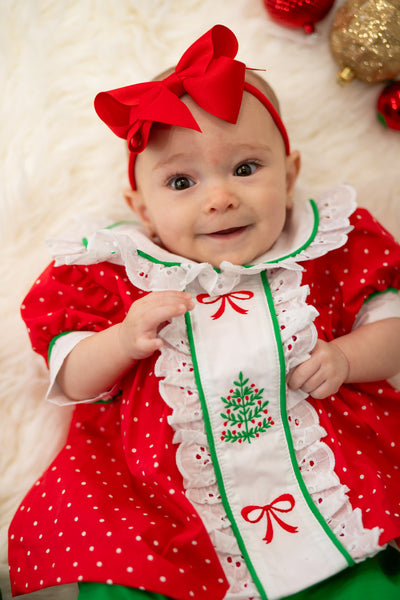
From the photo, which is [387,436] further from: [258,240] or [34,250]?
[34,250]

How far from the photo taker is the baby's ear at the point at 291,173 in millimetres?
1244

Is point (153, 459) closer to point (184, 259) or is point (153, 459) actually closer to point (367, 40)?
point (184, 259)

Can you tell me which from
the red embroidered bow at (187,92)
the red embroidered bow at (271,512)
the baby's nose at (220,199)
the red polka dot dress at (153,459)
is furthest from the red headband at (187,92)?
the red embroidered bow at (271,512)

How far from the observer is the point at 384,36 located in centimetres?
125

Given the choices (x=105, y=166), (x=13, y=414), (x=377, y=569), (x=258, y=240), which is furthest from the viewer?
(x=105, y=166)

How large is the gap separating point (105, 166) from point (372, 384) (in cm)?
75

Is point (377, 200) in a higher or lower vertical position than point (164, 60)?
lower

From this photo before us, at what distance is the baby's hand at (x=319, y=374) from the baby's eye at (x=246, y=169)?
0.34m

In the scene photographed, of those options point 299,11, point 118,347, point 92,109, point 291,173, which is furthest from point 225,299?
point 299,11

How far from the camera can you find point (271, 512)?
40.9 inches

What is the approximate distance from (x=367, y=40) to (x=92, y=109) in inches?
24.3

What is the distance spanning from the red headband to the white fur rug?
0.28 metres

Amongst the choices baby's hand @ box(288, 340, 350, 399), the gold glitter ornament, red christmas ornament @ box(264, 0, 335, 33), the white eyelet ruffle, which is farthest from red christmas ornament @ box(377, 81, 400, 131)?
baby's hand @ box(288, 340, 350, 399)

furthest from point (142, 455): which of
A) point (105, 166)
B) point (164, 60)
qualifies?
point (164, 60)
